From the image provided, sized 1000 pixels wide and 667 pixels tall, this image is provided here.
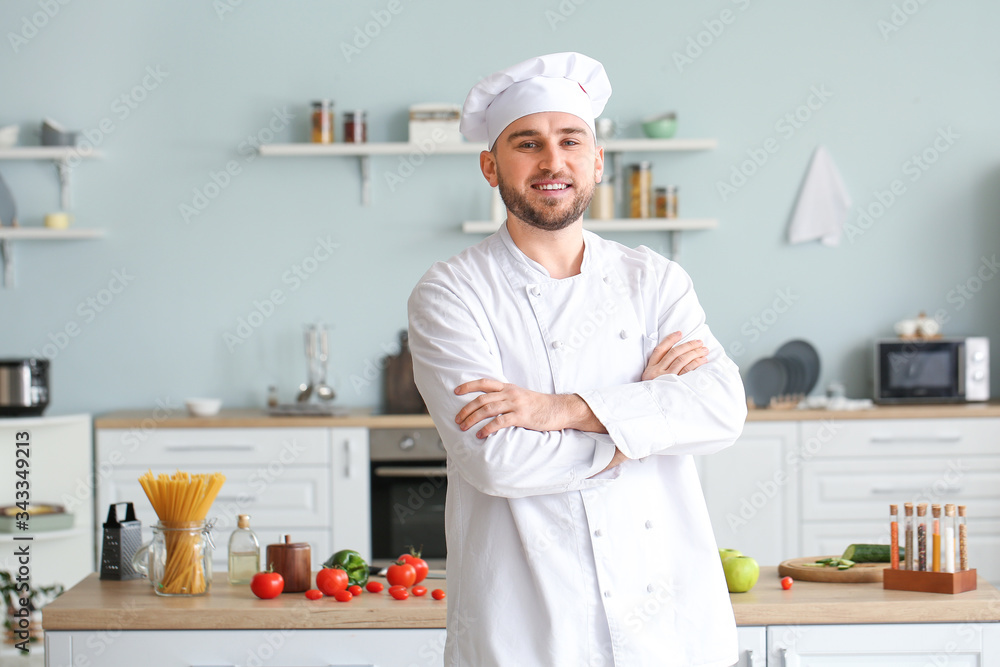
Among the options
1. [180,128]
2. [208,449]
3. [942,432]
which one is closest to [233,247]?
[180,128]

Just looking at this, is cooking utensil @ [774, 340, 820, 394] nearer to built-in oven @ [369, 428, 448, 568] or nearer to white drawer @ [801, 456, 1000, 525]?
white drawer @ [801, 456, 1000, 525]

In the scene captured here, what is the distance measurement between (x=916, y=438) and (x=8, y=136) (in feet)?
13.0

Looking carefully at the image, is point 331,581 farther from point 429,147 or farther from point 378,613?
point 429,147

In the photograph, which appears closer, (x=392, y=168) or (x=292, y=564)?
(x=292, y=564)

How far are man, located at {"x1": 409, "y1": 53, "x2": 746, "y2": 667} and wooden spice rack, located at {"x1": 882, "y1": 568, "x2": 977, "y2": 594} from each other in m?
0.50

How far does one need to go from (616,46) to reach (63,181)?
97.8 inches

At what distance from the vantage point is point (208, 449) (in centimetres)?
385

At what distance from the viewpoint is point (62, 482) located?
3.93 m

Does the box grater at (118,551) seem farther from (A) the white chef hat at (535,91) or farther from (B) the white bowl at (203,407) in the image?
(B) the white bowl at (203,407)

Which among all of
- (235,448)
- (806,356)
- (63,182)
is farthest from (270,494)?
(806,356)

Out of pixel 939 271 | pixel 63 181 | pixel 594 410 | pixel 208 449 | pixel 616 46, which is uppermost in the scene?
pixel 616 46

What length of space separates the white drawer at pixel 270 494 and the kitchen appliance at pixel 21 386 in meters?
0.45

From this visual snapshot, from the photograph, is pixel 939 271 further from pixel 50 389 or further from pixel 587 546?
pixel 50 389

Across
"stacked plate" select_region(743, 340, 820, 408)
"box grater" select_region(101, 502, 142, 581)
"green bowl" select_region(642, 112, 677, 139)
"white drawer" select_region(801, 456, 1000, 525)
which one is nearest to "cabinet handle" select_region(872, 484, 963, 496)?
"white drawer" select_region(801, 456, 1000, 525)
